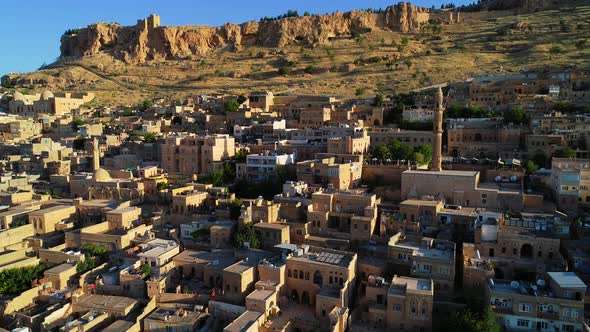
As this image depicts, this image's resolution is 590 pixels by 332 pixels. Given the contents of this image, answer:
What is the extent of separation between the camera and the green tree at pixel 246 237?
19.2m

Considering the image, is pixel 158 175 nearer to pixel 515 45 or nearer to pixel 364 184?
pixel 364 184

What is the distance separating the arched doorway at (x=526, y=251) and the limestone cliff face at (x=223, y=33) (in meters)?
50.3

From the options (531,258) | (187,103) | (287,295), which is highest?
(187,103)

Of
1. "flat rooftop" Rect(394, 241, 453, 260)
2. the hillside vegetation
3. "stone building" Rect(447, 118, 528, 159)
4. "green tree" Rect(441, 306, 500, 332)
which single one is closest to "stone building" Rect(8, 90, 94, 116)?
the hillside vegetation

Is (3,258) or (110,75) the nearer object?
(3,258)

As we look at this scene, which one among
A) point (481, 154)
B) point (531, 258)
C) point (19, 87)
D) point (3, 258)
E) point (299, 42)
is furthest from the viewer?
point (299, 42)

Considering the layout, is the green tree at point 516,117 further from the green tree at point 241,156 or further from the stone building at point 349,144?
the green tree at point 241,156

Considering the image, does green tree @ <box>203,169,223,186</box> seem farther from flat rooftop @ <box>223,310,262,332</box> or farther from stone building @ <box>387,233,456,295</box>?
flat rooftop @ <box>223,310,262,332</box>

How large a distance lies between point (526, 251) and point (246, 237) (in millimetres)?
10066

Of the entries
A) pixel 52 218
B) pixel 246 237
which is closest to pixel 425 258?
pixel 246 237

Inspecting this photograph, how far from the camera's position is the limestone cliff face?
6450cm

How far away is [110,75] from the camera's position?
63.0 metres

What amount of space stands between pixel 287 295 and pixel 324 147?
12.2 m

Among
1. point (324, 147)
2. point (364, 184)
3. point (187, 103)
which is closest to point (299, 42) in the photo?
point (187, 103)
